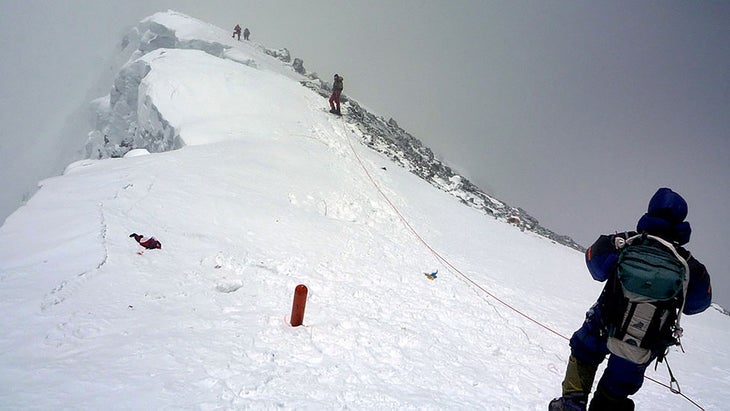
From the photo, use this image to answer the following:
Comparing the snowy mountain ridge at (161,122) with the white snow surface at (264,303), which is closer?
the white snow surface at (264,303)

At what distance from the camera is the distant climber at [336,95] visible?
66.0 feet

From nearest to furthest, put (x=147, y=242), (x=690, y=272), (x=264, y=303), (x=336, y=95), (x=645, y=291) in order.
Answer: (x=645, y=291), (x=690, y=272), (x=264, y=303), (x=147, y=242), (x=336, y=95)

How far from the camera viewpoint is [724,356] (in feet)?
26.0

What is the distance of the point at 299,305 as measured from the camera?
461 cm

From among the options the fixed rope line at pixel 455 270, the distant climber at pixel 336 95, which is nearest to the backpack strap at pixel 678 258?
the fixed rope line at pixel 455 270

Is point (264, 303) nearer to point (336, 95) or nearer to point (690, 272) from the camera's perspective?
point (690, 272)

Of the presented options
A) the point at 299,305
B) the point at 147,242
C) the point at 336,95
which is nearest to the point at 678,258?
the point at 299,305

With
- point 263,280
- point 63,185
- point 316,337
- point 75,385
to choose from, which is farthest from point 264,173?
point 75,385

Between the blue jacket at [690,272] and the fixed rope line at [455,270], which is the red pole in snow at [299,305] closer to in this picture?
the blue jacket at [690,272]

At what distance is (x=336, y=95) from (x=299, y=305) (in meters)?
18.2

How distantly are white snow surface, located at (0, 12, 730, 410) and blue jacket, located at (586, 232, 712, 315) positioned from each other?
2279 mm

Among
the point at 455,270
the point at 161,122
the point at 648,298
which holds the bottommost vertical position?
the point at 455,270

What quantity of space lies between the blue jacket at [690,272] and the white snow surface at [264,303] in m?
2.28

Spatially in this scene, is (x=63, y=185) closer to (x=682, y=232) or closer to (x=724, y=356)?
(x=682, y=232)
